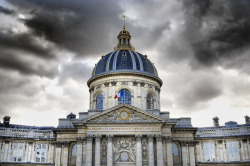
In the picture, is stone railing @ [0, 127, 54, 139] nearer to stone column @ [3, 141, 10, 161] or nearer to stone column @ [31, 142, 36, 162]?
stone column @ [3, 141, 10, 161]

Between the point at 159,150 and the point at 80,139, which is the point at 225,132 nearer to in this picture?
the point at 159,150

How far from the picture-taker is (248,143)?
45000 millimetres

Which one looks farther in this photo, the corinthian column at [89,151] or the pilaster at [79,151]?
the pilaster at [79,151]

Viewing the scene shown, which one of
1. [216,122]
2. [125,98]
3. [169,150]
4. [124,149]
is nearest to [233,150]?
[216,122]

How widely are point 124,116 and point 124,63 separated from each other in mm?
15092

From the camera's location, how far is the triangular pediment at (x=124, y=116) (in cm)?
4116

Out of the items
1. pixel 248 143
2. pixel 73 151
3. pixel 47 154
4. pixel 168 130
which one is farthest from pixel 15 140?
pixel 248 143

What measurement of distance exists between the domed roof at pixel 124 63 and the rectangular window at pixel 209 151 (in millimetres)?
16263

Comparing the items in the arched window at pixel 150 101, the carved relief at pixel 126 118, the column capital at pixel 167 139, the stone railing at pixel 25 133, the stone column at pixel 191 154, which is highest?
the arched window at pixel 150 101

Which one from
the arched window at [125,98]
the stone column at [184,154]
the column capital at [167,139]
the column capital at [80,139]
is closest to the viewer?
the column capital at [167,139]

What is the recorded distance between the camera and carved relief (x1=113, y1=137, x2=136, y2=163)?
4066cm

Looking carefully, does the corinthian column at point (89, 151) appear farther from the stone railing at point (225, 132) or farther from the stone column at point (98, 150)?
the stone railing at point (225, 132)

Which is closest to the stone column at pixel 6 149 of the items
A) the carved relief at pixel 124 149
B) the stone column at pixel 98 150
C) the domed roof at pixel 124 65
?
the stone column at pixel 98 150

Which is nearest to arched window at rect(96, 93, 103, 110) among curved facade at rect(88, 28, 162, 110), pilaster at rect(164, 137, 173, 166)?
curved facade at rect(88, 28, 162, 110)
